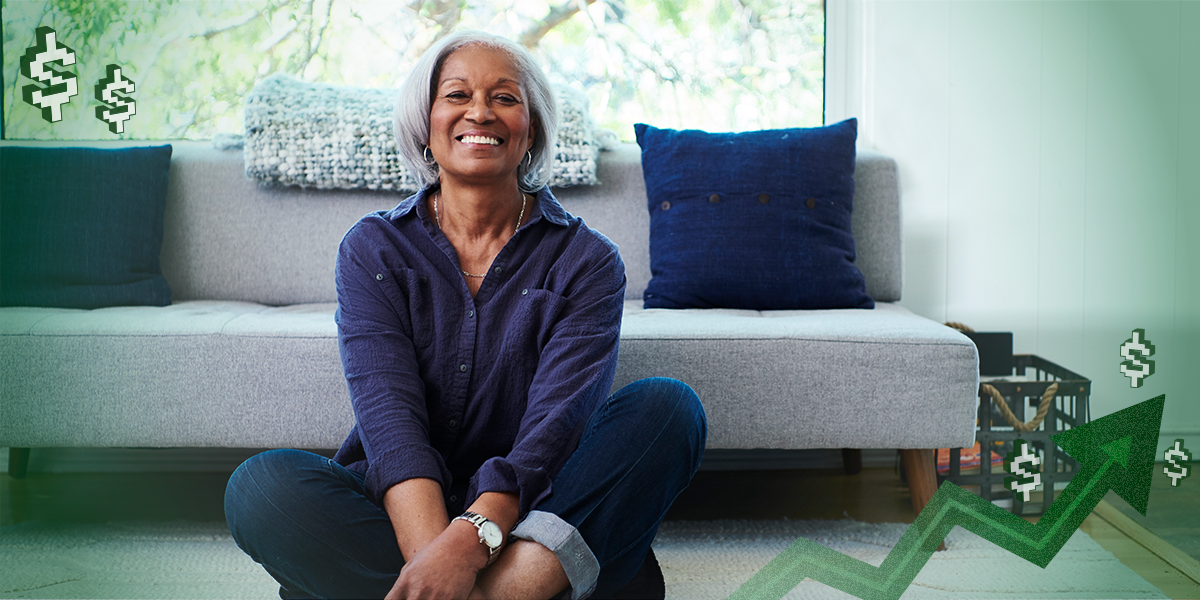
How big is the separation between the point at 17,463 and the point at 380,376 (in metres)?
1.34

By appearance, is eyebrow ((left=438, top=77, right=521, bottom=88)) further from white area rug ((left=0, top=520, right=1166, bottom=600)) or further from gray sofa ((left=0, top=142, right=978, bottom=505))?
white area rug ((left=0, top=520, right=1166, bottom=600))

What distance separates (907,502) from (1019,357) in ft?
1.56

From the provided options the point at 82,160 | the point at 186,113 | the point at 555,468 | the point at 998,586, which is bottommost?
the point at 998,586

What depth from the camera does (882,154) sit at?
1.94 metres

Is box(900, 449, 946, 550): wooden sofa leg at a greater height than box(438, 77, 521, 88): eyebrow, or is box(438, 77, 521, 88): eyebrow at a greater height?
box(438, 77, 521, 88): eyebrow

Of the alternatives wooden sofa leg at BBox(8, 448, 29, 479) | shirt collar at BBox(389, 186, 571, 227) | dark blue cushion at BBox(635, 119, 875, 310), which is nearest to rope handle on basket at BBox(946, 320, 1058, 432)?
dark blue cushion at BBox(635, 119, 875, 310)

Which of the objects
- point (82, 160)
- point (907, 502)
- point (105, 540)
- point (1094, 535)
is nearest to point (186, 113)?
point (82, 160)

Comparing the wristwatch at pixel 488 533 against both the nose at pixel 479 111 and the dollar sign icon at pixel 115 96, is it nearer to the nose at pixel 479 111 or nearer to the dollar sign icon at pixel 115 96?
the nose at pixel 479 111

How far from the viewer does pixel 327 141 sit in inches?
68.2

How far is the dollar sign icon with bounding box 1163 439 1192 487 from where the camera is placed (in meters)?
1.37

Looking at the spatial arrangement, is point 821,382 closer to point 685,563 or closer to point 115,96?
point 685,563

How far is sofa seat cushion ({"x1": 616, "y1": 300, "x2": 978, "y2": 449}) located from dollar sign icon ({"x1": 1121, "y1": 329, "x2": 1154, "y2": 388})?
0.55 metres

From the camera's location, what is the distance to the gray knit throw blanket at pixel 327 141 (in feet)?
5.65

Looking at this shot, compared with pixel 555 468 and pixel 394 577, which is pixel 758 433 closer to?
pixel 555 468
